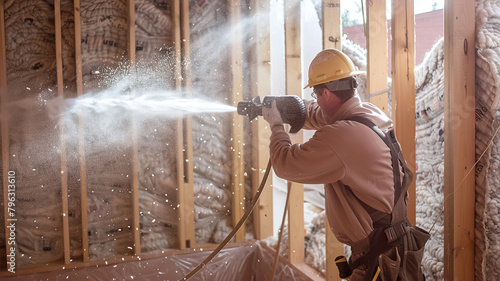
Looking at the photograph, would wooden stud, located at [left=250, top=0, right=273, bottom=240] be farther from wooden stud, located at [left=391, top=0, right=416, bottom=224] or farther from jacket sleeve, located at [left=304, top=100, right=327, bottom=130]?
wooden stud, located at [left=391, top=0, right=416, bottom=224]

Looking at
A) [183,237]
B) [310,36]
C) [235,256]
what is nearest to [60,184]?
[183,237]

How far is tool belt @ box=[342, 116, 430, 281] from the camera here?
1.57m

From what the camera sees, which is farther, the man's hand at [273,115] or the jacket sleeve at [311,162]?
the man's hand at [273,115]

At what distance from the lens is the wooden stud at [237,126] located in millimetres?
3367

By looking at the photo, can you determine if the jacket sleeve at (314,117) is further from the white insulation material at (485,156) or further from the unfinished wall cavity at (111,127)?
the unfinished wall cavity at (111,127)

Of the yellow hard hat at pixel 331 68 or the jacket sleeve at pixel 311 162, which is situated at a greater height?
the yellow hard hat at pixel 331 68

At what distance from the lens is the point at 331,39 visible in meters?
2.36

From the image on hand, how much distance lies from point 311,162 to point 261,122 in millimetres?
1865

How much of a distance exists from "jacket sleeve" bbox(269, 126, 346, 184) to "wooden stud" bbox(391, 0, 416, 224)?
56 cm

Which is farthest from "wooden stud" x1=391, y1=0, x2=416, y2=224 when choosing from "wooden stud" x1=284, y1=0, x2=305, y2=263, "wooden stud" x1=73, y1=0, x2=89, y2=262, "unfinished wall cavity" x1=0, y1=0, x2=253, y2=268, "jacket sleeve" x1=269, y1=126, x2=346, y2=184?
"wooden stud" x1=73, y1=0, x2=89, y2=262

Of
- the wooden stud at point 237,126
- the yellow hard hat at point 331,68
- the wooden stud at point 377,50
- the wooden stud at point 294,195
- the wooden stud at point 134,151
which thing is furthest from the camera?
the wooden stud at point 237,126

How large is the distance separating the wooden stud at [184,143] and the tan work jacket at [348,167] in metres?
1.70

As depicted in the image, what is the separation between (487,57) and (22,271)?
3.16 meters

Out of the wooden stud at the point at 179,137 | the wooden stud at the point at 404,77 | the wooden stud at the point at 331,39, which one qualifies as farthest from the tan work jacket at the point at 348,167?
the wooden stud at the point at 179,137
